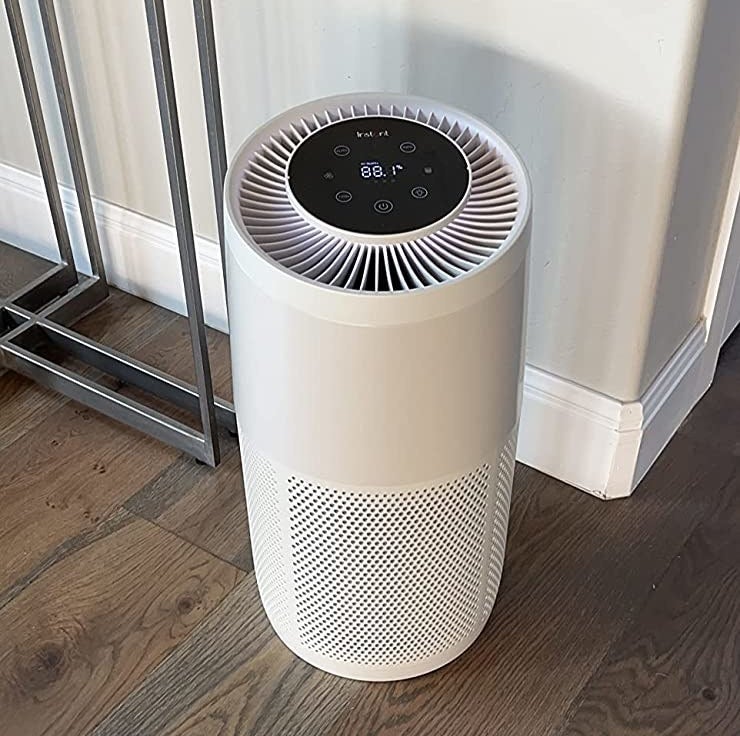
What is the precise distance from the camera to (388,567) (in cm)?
105

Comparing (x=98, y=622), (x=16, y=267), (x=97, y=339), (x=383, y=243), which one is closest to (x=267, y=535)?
(x=98, y=622)

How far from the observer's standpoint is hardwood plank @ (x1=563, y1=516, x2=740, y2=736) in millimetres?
1136

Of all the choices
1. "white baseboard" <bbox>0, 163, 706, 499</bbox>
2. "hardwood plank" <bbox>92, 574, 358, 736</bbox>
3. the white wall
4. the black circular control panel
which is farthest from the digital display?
"hardwood plank" <bbox>92, 574, 358, 736</bbox>

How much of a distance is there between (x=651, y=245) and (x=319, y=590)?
478 mm

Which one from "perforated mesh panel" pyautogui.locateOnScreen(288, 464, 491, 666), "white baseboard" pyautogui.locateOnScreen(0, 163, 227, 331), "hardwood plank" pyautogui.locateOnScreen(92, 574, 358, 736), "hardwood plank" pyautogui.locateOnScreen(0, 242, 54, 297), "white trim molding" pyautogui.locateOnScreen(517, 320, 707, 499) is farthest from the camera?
"hardwood plank" pyautogui.locateOnScreen(0, 242, 54, 297)

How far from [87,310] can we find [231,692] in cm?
68

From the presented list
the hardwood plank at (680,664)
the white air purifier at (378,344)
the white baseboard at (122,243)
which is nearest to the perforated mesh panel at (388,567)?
the white air purifier at (378,344)

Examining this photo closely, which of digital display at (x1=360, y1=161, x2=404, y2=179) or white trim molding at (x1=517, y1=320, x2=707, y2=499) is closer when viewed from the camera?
digital display at (x1=360, y1=161, x2=404, y2=179)

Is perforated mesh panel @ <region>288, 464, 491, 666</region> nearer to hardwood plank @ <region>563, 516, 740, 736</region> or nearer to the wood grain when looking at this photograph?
hardwood plank @ <region>563, 516, 740, 736</region>

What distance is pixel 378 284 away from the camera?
0.90 m

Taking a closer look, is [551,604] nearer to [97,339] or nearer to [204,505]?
[204,505]

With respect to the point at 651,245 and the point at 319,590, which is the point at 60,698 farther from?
the point at 651,245

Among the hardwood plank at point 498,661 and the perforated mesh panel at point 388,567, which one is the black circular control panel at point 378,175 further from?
the hardwood plank at point 498,661

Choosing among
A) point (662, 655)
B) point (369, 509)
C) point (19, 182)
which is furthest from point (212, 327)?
point (662, 655)
